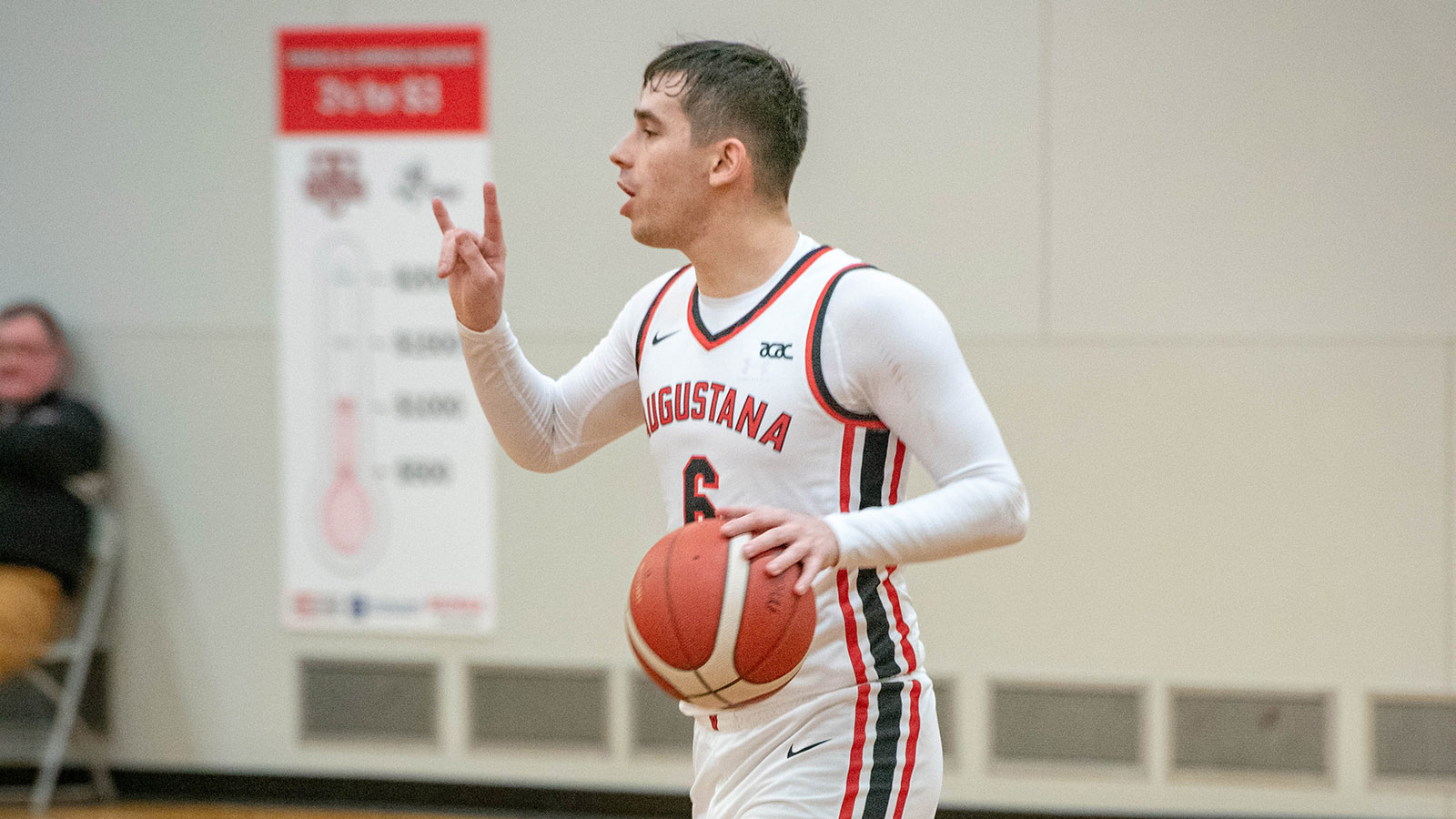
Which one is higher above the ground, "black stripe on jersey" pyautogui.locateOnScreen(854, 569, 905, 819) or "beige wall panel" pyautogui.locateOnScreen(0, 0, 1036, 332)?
"beige wall panel" pyautogui.locateOnScreen(0, 0, 1036, 332)

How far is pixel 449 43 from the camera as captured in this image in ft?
13.6

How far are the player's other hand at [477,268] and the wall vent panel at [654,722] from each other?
90.9 inches

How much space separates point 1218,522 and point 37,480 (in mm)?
3806

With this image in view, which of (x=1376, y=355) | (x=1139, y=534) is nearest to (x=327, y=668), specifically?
(x=1139, y=534)

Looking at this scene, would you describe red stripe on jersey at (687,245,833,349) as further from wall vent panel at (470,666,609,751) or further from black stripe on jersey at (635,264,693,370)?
wall vent panel at (470,666,609,751)

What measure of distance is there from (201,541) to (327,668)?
64 cm

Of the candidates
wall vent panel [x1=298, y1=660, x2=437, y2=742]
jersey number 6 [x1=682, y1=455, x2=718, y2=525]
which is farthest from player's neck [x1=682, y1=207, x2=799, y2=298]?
wall vent panel [x1=298, y1=660, x2=437, y2=742]

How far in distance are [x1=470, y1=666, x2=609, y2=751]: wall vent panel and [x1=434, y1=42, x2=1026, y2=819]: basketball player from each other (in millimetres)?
2257

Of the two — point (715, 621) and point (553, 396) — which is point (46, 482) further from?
point (715, 621)

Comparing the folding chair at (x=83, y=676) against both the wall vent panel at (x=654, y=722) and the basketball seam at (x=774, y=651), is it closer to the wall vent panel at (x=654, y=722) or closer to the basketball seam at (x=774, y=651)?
the wall vent panel at (x=654, y=722)

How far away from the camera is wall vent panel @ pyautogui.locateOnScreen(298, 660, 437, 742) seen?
169 inches

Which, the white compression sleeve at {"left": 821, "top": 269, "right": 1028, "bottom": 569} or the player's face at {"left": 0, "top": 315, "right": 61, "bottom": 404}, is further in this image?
the player's face at {"left": 0, "top": 315, "right": 61, "bottom": 404}

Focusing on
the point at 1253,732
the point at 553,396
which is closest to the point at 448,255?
the point at 553,396

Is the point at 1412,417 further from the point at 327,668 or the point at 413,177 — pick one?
the point at 327,668
